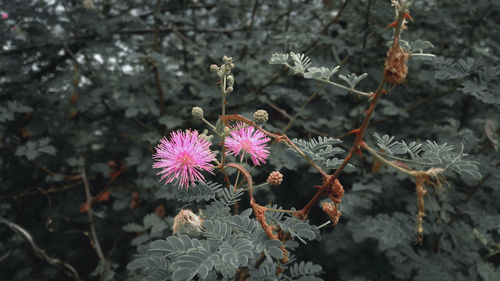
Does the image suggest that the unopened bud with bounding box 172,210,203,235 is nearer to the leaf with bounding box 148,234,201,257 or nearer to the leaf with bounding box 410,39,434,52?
the leaf with bounding box 148,234,201,257

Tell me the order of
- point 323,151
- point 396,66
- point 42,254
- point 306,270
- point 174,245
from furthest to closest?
point 42,254, point 306,270, point 323,151, point 174,245, point 396,66

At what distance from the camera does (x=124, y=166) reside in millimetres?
2133

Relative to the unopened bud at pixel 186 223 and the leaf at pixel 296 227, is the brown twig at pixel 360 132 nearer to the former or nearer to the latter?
the leaf at pixel 296 227

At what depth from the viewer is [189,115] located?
6.86 ft

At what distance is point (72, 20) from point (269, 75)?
55.3 inches

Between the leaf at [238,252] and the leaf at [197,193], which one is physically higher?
Answer: the leaf at [238,252]

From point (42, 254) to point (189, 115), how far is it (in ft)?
3.77

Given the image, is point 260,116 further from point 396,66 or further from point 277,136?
point 396,66

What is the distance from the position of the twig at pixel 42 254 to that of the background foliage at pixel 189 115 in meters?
0.06

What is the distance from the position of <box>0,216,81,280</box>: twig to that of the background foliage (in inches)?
2.3

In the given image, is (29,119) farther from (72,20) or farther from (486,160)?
(486,160)

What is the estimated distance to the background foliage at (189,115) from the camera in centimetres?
194

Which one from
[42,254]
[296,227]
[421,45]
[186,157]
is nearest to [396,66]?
[421,45]

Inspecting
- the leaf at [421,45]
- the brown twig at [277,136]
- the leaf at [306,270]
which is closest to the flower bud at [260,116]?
the brown twig at [277,136]
